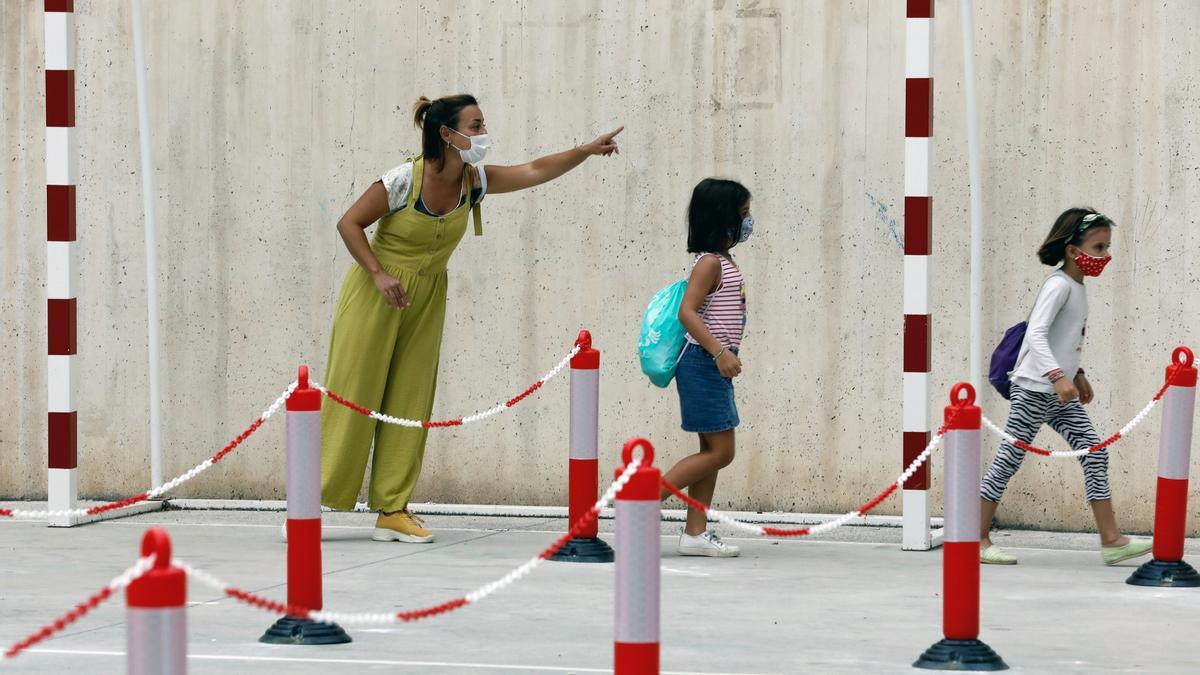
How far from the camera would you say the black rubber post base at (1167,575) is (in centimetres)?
809

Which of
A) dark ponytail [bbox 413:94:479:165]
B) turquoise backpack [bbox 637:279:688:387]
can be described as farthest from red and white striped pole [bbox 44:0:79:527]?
turquoise backpack [bbox 637:279:688:387]

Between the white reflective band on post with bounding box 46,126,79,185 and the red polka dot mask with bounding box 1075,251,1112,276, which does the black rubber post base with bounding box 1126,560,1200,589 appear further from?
the white reflective band on post with bounding box 46,126,79,185

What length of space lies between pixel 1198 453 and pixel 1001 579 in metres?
1.61

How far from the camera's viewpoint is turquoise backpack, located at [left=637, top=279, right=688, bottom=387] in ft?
28.9

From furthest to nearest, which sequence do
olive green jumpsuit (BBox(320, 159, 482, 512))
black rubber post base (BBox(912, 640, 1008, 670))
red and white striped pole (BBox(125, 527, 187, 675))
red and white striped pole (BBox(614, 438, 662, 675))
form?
olive green jumpsuit (BBox(320, 159, 482, 512)), black rubber post base (BBox(912, 640, 1008, 670)), red and white striped pole (BBox(614, 438, 662, 675)), red and white striped pole (BBox(125, 527, 187, 675))

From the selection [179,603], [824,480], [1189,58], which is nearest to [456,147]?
[824,480]

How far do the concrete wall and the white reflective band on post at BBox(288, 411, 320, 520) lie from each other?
3640 mm

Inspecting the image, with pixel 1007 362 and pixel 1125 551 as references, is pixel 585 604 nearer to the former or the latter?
pixel 1007 362

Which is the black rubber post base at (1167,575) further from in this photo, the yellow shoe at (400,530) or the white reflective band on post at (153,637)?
the white reflective band on post at (153,637)

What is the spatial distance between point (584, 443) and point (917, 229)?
172 cm

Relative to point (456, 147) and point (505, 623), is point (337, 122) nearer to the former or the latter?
point (456, 147)

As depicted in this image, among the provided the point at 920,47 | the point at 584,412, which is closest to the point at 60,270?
the point at 584,412

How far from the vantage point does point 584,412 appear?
8.61 metres

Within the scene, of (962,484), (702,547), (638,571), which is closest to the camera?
(638,571)
